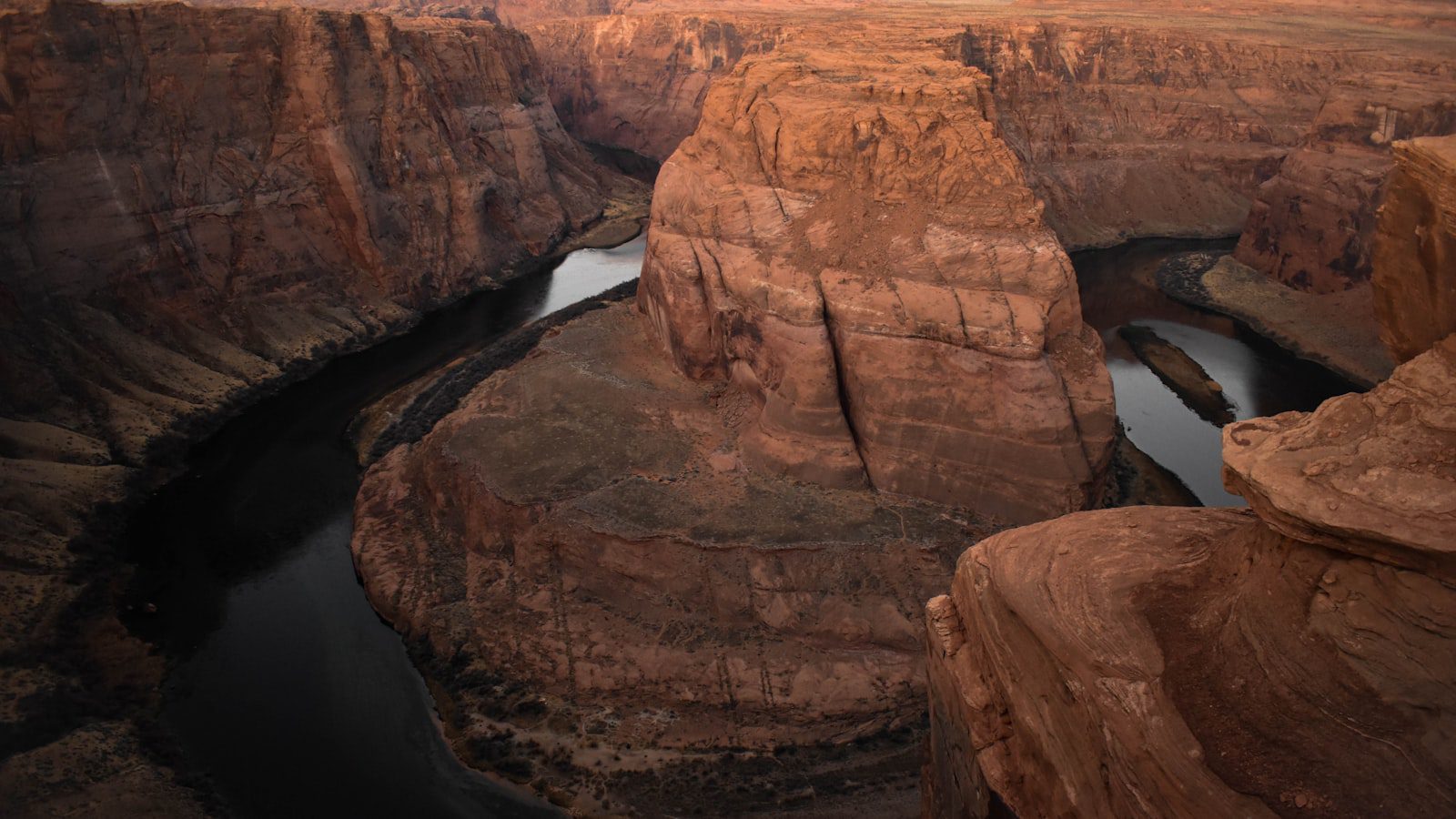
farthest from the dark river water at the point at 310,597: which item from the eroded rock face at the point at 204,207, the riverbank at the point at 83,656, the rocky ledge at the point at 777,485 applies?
the eroded rock face at the point at 204,207

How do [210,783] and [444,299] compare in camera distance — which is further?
[444,299]

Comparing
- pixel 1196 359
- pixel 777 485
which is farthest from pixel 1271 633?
pixel 1196 359

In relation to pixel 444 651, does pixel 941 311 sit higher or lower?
higher

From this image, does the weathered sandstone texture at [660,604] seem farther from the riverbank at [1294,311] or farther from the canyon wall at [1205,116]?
the canyon wall at [1205,116]

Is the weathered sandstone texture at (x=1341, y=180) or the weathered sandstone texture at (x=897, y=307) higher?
the weathered sandstone texture at (x=897, y=307)

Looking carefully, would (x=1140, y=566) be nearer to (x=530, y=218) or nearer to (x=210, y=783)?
(x=210, y=783)

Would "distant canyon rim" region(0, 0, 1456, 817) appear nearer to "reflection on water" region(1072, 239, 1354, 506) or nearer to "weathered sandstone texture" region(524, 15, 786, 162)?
"reflection on water" region(1072, 239, 1354, 506)

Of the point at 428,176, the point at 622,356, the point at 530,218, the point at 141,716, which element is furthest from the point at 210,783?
the point at 530,218

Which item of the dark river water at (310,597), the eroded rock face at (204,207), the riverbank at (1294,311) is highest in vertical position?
the eroded rock face at (204,207)
